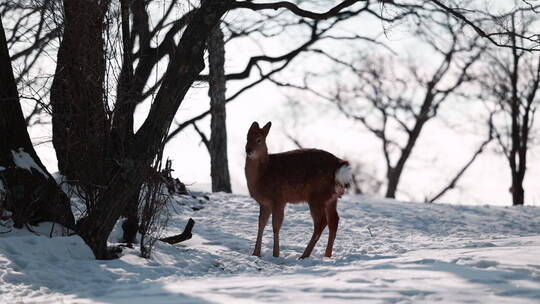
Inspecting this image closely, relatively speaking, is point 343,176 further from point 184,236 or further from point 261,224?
point 184,236

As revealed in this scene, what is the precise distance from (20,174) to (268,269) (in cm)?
323

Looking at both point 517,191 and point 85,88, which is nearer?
point 85,88

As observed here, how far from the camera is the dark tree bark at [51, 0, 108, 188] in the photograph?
8891 mm

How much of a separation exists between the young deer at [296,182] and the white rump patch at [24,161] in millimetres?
2792

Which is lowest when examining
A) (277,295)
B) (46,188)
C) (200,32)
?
(277,295)

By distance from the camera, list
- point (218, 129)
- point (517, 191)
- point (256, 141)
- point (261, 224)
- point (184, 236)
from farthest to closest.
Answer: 1. point (517, 191)
2. point (218, 129)
3. point (256, 141)
4. point (261, 224)
5. point (184, 236)

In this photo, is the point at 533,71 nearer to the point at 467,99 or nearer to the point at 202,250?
the point at 467,99

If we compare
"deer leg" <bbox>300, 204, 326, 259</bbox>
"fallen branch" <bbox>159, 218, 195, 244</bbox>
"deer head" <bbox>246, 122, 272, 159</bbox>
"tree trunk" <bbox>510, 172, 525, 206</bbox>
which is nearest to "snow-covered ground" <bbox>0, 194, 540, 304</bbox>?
"fallen branch" <bbox>159, 218, 195, 244</bbox>

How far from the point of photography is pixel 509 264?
23.6ft

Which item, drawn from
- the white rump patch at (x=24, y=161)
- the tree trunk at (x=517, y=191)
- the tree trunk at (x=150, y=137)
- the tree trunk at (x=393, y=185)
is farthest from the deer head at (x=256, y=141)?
the tree trunk at (x=393, y=185)

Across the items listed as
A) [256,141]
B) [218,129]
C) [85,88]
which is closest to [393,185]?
[218,129]

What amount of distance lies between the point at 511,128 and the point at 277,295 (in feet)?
78.9

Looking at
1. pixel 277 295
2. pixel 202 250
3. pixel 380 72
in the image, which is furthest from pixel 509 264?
pixel 380 72

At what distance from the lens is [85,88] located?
29.2 ft
